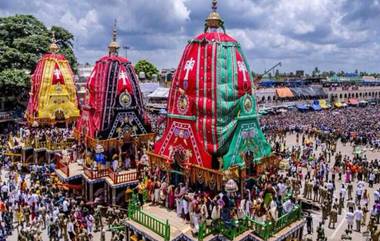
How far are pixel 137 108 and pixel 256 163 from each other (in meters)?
7.77

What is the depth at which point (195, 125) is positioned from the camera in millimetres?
12703

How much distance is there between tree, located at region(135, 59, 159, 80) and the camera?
2731 inches

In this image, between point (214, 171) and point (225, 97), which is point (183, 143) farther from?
point (225, 97)

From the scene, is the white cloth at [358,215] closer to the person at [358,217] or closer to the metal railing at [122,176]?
the person at [358,217]

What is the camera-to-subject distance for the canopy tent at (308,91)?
65.3 metres

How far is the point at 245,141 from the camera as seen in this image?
1277 cm

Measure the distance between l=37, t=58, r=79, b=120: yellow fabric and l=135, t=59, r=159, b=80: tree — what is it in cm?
4314

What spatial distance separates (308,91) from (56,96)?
51.8 m

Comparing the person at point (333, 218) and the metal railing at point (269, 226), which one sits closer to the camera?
the metal railing at point (269, 226)

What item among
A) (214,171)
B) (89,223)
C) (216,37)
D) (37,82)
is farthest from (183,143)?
(37,82)

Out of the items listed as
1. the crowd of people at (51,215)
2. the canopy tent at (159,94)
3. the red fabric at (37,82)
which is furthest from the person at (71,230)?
the canopy tent at (159,94)

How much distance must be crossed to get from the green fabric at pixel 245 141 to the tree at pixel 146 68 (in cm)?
5713

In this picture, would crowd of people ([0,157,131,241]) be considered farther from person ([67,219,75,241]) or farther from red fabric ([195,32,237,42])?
red fabric ([195,32,237,42])

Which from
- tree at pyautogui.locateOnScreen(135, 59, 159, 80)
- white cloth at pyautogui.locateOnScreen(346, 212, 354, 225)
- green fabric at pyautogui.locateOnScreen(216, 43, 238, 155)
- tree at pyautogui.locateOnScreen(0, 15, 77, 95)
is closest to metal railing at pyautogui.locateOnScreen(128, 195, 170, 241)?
green fabric at pyautogui.locateOnScreen(216, 43, 238, 155)
